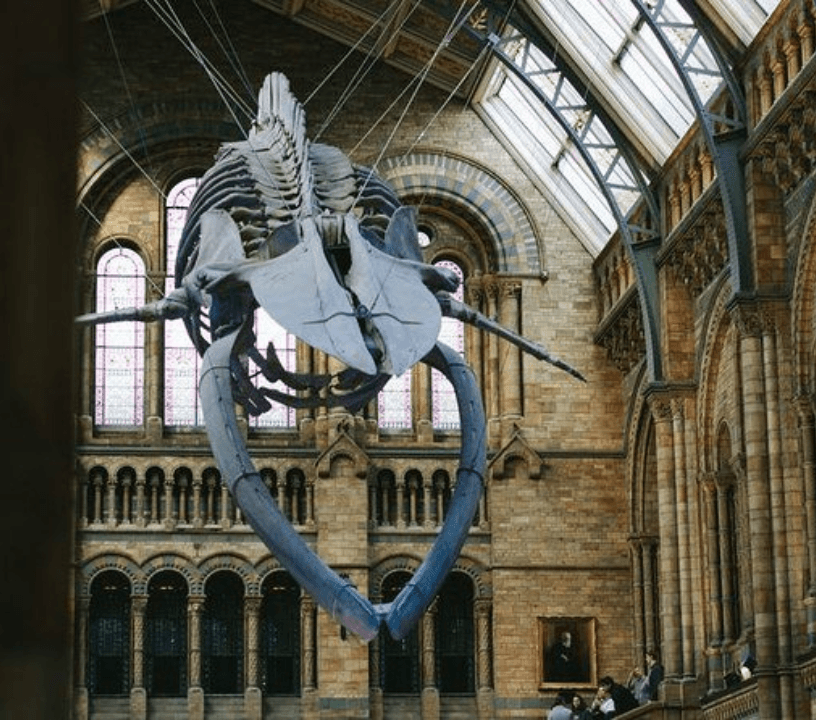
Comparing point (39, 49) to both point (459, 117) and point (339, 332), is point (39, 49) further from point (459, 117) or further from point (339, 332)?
point (459, 117)

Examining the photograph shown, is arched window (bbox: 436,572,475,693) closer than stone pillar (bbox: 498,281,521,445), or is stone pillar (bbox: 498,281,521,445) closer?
arched window (bbox: 436,572,475,693)

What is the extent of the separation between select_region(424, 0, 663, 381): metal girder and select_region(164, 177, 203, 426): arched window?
6063mm

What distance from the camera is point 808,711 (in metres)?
23.5

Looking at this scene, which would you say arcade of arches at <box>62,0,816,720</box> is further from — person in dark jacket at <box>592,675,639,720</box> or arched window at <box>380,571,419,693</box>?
person in dark jacket at <box>592,675,639,720</box>

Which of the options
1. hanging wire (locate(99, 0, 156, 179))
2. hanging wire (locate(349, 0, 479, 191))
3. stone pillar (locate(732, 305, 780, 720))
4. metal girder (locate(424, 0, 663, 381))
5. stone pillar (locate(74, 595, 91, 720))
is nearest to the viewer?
stone pillar (locate(732, 305, 780, 720))

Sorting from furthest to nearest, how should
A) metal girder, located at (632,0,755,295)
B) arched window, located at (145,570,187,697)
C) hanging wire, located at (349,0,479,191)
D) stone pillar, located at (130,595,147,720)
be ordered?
arched window, located at (145,570,187,697) < stone pillar, located at (130,595,147,720) < hanging wire, located at (349,0,479,191) < metal girder, located at (632,0,755,295)

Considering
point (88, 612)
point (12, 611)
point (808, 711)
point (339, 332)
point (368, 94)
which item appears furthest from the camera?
point (368, 94)

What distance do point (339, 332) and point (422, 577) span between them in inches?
66.4

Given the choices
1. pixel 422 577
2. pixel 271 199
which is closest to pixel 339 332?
pixel 422 577

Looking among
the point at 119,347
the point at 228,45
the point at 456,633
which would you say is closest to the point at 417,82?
the point at 228,45

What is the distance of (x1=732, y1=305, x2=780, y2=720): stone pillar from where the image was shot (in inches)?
947

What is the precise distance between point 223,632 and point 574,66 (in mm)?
10723

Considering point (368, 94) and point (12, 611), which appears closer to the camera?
point (12, 611)

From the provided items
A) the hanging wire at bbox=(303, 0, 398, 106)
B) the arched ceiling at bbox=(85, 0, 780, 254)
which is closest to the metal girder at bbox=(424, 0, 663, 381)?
the arched ceiling at bbox=(85, 0, 780, 254)
